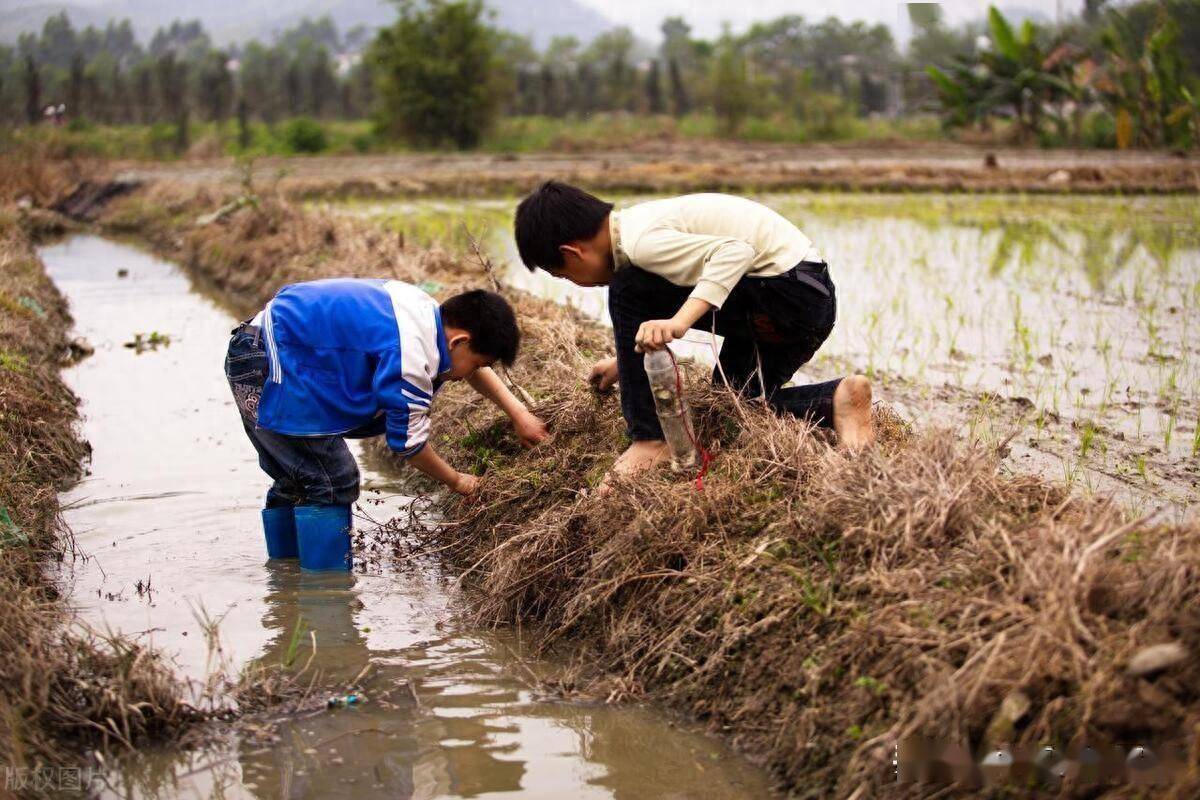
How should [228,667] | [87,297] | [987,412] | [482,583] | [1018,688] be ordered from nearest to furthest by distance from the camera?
1. [1018,688]
2. [228,667]
3. [482,583]
4. [987,412]
5. [87,297]

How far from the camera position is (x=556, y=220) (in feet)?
10.8

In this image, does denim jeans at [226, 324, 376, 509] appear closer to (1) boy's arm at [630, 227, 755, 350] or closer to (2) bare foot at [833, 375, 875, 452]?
(1) boy's arm at [630, 227, 755, 350]

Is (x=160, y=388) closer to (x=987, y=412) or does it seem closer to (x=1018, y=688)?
(x=987, y=412)

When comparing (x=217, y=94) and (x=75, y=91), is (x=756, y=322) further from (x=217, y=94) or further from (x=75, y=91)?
(x=217, y=94)

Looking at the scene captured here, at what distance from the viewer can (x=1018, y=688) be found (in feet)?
6.86

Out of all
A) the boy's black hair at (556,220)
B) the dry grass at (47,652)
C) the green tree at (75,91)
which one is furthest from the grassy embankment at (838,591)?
the green tree at (75,91)

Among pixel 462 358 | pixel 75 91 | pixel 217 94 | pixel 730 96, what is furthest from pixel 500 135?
pixel 462 358

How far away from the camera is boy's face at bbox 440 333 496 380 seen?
140 inches

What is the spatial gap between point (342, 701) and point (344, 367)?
3.58 ft

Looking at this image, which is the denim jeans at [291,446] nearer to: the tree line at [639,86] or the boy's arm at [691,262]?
the boy's arm at [691,262]

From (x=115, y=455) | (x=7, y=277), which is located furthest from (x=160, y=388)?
(x=7, y=277)

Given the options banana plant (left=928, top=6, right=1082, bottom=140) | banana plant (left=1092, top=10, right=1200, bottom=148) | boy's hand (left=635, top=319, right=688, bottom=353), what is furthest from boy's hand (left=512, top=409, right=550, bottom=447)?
banana plant (left=928, top=6, right=1082, bottom=140)

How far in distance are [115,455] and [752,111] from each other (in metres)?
27.3

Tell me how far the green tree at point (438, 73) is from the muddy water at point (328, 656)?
20.8 metres
